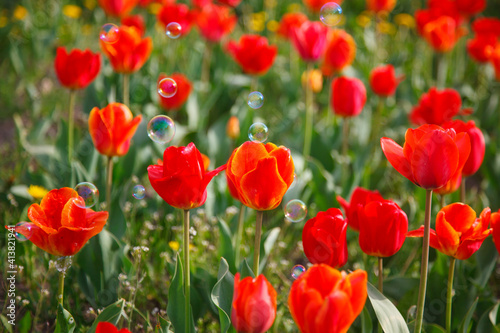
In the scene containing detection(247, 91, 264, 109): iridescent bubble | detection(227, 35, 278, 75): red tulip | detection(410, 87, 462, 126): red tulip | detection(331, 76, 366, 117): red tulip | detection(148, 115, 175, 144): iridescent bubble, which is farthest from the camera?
detection(227, 35, 278, 75): red tulip

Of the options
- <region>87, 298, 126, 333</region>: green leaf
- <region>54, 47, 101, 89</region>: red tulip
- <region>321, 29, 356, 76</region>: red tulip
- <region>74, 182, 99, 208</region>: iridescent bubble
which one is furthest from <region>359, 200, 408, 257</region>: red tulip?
<region>321, 29, 356, 76</region>: red tulip

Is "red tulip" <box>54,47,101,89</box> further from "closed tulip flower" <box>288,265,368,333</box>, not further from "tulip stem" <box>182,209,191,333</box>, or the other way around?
"closed tulip flower" <box>288,265,368,333</box>

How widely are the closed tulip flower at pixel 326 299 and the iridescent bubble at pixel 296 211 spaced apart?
1.72 feet

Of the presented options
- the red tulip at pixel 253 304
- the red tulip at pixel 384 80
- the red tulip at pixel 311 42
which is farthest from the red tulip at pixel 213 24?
the red tulip at pixel 253 304

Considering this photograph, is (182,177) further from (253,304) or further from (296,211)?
(296,211)

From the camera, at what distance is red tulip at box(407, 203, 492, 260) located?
1343mm

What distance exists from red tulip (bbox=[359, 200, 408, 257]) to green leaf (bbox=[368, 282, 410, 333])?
4.1 inches

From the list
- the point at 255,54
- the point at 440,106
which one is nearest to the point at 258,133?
the point at 440,106

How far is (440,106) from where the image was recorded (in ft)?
7.31

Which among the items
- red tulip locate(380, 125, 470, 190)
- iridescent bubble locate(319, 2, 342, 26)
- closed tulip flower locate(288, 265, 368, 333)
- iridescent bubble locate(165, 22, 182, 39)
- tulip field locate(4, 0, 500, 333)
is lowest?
tulip field locate(4, 0, 500, 333)

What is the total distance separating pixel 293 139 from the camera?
284 cm

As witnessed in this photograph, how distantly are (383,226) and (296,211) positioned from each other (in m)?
0.30

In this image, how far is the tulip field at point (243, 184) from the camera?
4.10 ft

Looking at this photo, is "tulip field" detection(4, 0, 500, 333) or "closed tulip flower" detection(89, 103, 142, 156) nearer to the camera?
"tulip field" detection(4, 0, 500, 333)
